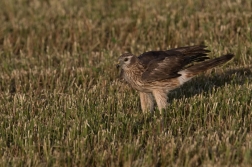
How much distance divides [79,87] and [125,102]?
124 centimetres

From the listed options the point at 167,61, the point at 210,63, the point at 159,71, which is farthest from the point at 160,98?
the point at 210,63

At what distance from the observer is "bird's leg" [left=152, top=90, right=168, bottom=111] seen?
329 inches

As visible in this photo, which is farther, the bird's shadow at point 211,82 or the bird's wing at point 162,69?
the bird's shadow at point 211,82

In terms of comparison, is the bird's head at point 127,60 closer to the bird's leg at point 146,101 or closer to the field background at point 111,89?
the bird's leg at point 146,101

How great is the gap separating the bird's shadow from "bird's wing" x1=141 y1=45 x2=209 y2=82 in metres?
0.73

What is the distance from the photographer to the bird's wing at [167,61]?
8336mm

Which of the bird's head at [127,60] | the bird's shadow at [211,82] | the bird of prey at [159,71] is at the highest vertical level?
the bird's head at [127,60]

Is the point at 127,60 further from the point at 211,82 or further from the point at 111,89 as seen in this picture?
the point at 211,82

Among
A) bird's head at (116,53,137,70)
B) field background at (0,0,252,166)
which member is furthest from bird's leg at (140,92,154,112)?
bird's head at (116,53,137,70)

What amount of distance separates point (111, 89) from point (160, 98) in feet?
4.62

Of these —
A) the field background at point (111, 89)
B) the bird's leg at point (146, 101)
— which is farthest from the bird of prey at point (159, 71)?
the field background at point (111, 89)

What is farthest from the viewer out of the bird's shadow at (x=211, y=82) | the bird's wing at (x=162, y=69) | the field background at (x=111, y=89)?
the bird's shadow at (x=211, y=82)

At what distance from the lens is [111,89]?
31.4ft

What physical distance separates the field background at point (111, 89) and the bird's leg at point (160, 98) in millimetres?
157
